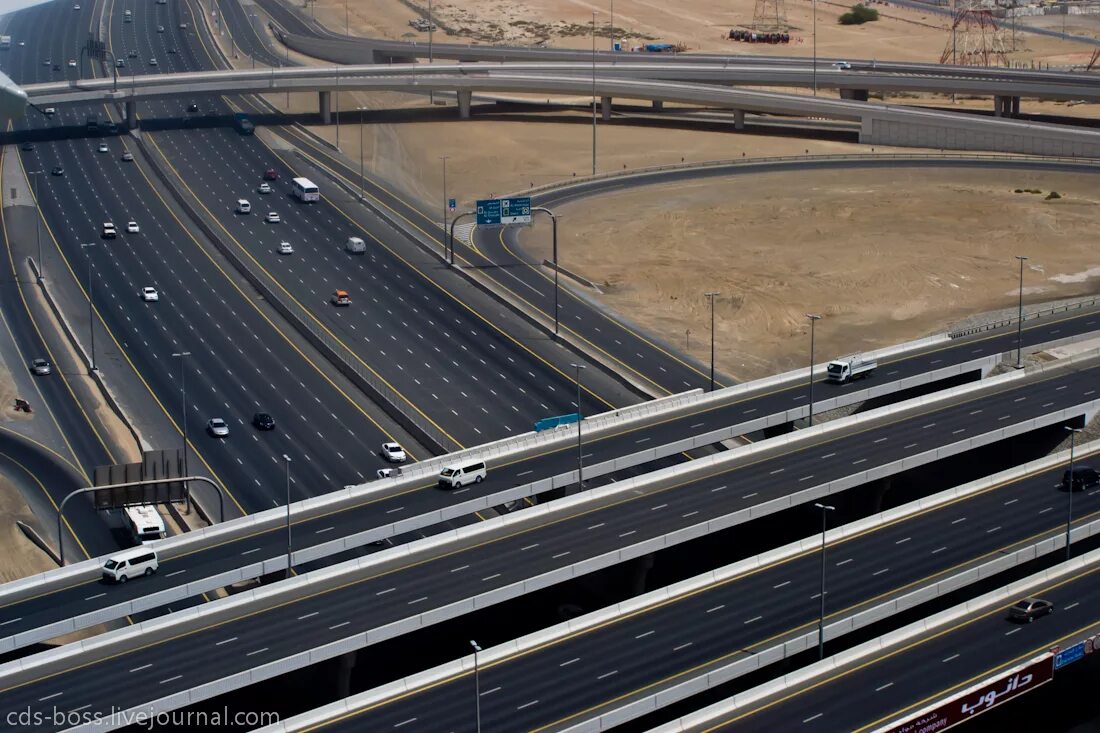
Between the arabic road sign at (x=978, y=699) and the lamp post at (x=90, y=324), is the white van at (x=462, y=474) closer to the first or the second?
the arabic road sign at (x=978, y=699)

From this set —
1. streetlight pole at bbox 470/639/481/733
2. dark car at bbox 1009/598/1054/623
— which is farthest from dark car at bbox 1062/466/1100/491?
streetlight pole at bbox 470/639/481/733

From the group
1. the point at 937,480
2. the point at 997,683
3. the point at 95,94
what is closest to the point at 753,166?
the point at 95,94

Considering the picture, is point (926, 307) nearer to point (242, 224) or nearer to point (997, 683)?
point (242, 224)

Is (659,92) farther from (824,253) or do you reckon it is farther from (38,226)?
(38,226)

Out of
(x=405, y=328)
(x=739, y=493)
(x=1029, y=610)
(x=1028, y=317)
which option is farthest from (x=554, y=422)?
(x=1028, y=317)

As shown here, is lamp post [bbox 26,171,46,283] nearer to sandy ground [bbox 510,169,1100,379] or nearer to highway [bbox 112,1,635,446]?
highway [bbox 112,1,635,446]

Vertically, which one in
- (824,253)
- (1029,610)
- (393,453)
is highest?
(824,253)
